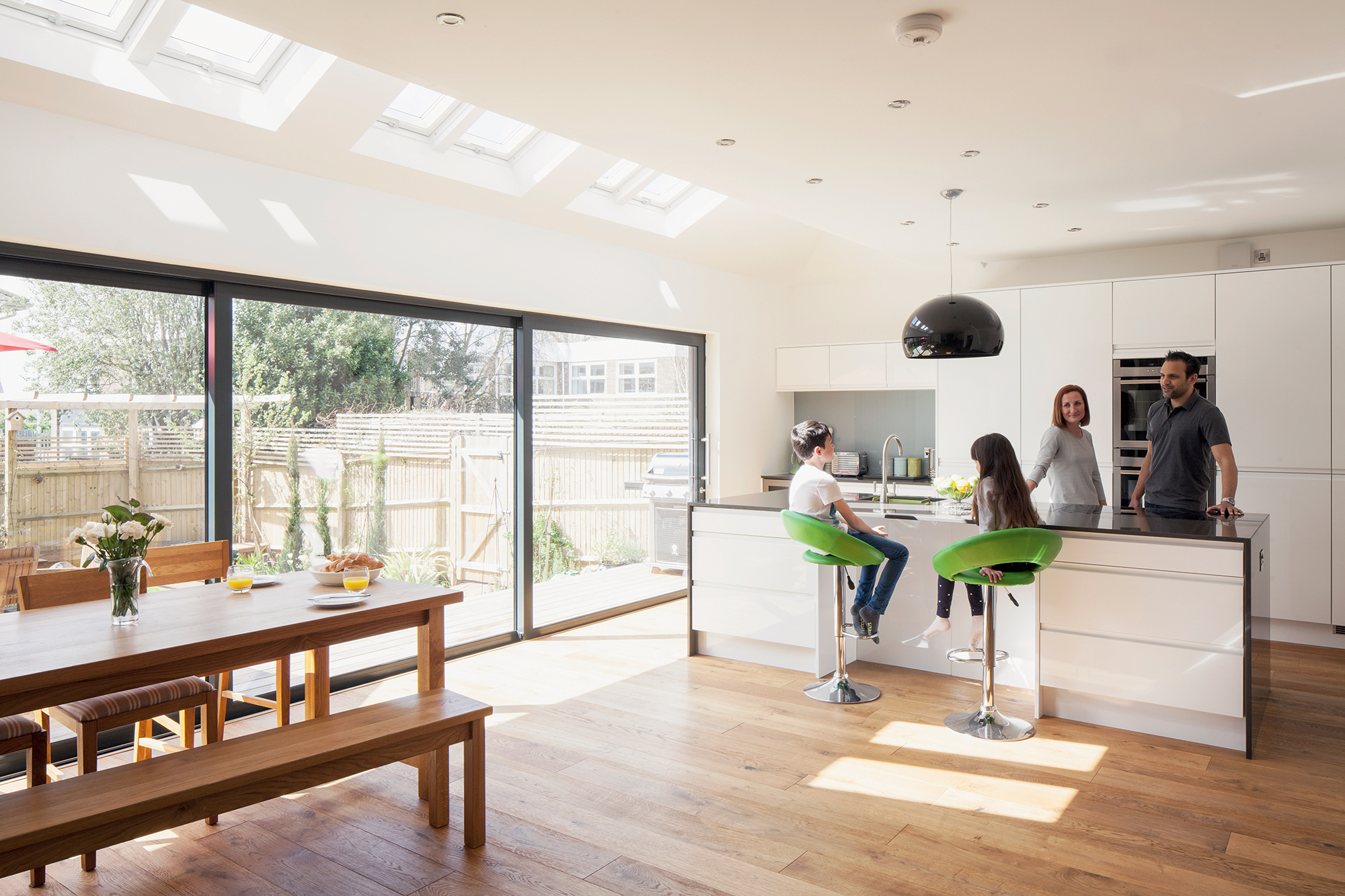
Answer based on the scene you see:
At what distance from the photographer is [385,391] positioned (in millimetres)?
4605

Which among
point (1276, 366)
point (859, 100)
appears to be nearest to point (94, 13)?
point (859, 100)

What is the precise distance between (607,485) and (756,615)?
175 centimetres

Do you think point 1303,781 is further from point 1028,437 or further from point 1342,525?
point 1028,437

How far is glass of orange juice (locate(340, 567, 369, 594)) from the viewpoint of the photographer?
294cm

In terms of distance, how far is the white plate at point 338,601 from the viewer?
2.83m

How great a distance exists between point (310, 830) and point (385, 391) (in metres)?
2.40

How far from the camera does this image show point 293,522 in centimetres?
420

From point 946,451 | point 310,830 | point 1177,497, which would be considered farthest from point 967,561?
point 946,451

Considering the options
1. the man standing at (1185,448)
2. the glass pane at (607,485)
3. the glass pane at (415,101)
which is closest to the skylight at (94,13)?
the glass pane at (415,101)

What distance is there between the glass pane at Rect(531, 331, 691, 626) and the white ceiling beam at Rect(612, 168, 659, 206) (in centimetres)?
92

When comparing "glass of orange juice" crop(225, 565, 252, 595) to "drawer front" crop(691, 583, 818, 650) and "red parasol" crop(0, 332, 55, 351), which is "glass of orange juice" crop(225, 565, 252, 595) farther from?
"drawer front" crop(691, 583, 818, 650)

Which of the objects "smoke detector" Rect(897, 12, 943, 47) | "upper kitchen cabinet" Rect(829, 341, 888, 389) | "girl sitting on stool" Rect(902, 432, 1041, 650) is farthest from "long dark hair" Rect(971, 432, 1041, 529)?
"upper kitchen cabinet" Rect(829, 341, 888, 389)

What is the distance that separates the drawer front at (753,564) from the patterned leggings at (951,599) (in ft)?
2.04

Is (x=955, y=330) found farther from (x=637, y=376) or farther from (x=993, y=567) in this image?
(x=637, y=376)
